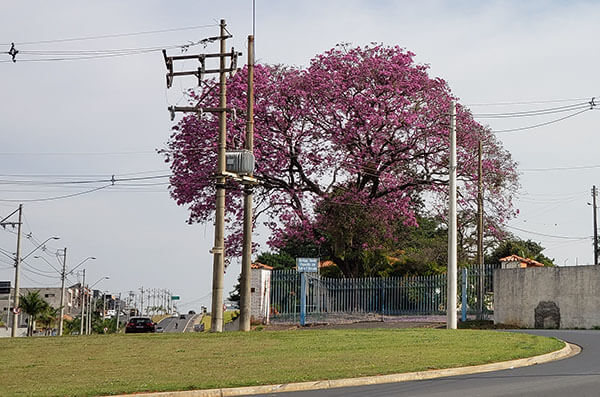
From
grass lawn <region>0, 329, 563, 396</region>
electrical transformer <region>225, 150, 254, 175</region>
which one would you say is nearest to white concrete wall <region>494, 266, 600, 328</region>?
grass lawn <region>0, 329, 563, 396</region>

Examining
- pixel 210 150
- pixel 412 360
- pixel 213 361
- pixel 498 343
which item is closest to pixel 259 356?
pixel 213 361

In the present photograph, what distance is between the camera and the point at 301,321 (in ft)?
116

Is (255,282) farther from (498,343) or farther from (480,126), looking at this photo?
(498,343)

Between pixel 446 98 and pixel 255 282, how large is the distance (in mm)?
11960

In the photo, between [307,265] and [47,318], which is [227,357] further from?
[47,318]

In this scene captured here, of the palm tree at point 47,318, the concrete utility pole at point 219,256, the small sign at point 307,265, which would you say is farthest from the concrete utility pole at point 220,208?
the palm tree at point 47,318

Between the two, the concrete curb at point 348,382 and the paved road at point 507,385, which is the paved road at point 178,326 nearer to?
the concrete curb at point 348,382

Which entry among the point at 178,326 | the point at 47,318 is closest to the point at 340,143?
the point at 47,318

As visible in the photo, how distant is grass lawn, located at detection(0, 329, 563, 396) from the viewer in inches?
554

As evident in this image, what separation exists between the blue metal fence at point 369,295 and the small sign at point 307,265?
0.23 metres

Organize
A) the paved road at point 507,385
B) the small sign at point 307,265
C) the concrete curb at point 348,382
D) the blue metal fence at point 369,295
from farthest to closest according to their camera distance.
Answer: the small sign at point 307,265 < the blue metal fence at point 369,295 < the concrete curb at point 348,382 < the paved road at point 507,385

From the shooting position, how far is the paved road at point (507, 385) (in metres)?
12.3

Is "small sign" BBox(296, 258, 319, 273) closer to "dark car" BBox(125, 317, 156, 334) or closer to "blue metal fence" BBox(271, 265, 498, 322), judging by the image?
"blue metal fence" BBox(271, 265, 498, 322)

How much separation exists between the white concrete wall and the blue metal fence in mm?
953
